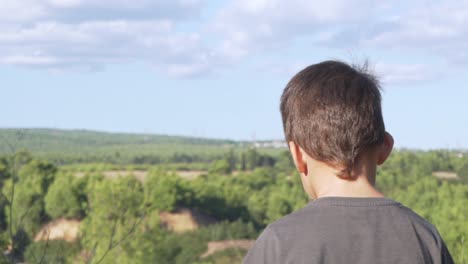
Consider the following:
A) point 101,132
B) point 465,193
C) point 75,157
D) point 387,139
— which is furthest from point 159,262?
point 101,132

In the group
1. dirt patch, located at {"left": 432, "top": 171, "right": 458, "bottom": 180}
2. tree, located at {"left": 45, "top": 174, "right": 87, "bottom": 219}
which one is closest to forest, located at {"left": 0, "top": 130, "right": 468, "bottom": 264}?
tree, located at {"left": 45, "top": 174, "right": 87, "bottom": 219}

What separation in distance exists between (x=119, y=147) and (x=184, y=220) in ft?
250

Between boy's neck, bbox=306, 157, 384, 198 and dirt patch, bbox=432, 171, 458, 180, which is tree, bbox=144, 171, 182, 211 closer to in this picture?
dirt patch, bbox=432, 171, 458, 180

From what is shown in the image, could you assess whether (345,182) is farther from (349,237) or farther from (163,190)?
(163,190)

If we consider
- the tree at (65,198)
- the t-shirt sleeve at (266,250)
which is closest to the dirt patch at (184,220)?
the tree at (65,198)

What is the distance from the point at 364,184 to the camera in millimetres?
1580

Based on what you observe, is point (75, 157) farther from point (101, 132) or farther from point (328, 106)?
point (328, 106)

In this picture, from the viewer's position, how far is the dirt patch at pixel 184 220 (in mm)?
49375

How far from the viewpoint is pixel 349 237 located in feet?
4.91

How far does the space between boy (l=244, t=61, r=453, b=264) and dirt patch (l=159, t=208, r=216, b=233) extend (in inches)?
1832

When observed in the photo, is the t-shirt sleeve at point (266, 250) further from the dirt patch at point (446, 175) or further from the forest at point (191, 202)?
the dirt patch at point (446, 175)

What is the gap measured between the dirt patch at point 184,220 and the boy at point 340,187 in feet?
153

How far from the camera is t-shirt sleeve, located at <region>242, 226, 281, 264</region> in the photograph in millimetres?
1479

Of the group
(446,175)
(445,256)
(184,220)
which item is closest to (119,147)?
(446,175)
